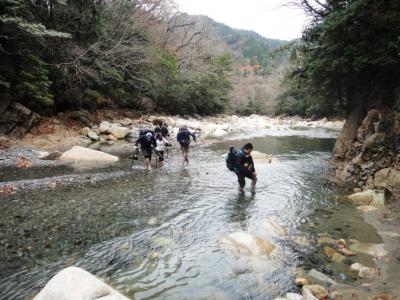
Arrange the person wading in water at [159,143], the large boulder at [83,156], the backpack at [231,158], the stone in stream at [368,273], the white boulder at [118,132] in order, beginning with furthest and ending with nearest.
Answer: the white boulder at [118,132] → the large boulder at [83,156] → the person wading in water at [159,143] → the backpack at [231,158] → the stone in stream at [368,273]

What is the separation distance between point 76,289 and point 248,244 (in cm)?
329

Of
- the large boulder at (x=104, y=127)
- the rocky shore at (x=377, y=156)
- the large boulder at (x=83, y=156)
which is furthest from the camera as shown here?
the large boulder at (x=104, y=127)

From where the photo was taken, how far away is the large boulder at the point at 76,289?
12.6 ft

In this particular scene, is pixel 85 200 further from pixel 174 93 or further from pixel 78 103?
pixel 174 93

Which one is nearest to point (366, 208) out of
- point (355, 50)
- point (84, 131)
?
point (355, 50)

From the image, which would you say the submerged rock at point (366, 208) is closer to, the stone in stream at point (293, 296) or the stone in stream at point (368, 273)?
the stone in stream at point (368, 273)

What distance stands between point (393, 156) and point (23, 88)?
57.4 ft

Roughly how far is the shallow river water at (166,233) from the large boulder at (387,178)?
1323 millimetres

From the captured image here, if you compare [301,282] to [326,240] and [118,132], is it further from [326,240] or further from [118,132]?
[118,132]

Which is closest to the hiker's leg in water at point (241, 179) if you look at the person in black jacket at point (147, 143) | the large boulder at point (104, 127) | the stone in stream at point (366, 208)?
the stone in stream at point (366, 208)

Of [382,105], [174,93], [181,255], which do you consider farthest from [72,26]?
[181,255]

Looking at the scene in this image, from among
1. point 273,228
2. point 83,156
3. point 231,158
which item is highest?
point 231,158

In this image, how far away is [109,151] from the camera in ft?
59.5

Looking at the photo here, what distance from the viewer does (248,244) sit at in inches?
240
